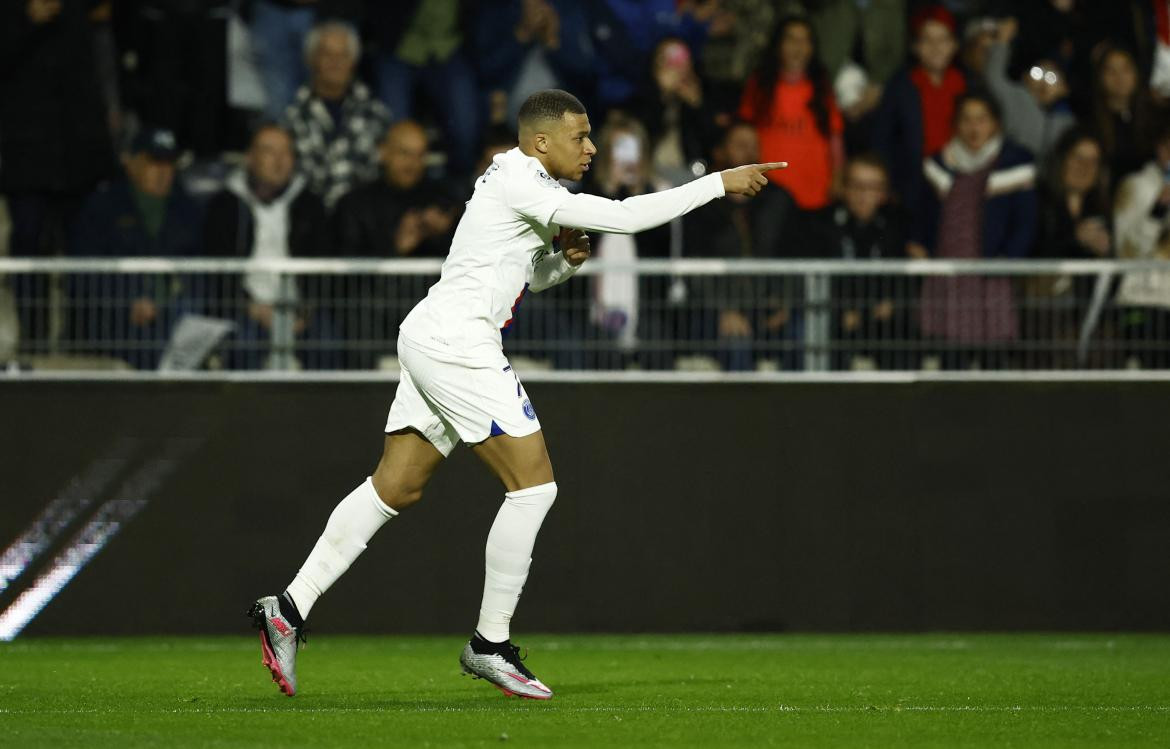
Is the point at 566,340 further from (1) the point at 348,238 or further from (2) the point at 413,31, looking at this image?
(2) the point at 413,31

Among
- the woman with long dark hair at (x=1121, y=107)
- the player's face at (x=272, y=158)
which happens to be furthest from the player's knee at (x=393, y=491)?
the woman with long dark hair at (x=1121, y=107)

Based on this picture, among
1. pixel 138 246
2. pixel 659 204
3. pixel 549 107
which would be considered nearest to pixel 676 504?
pixel 138 246

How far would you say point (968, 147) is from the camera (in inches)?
444

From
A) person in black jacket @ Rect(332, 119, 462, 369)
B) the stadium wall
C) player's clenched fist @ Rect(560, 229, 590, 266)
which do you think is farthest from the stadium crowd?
player's clenched fist @ Rect(560, 229, 590, 266)

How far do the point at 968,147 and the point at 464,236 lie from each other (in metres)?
5.25

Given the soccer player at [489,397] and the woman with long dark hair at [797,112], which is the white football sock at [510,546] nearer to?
the soccer player at [489,397]

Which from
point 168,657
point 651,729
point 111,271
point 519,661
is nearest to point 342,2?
point 111,271

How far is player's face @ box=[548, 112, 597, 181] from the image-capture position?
6844 mm

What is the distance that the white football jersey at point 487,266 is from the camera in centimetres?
676

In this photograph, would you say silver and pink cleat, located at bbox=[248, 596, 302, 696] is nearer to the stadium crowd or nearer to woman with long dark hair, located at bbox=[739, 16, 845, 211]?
the stadium crowd

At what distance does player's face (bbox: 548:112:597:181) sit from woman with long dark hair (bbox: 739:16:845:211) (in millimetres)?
4445

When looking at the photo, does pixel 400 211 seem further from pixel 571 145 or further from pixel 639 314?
pixel 571 145

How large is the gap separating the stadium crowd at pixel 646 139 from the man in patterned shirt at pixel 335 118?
0.06 feet

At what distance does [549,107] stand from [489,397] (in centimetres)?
107
